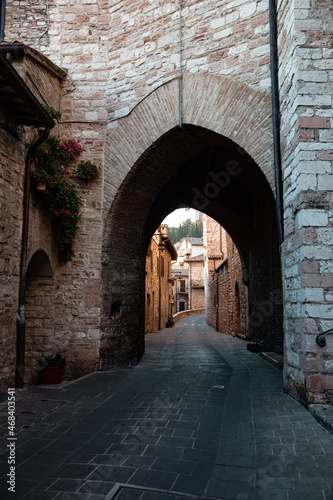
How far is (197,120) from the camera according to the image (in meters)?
6.20

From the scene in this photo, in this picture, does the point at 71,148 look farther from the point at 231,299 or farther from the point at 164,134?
the point at 231,299

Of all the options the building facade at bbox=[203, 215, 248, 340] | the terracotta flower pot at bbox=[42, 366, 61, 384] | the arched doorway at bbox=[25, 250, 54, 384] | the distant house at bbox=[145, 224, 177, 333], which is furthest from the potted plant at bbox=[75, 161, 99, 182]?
the distant house at bbox=[145, 224, 177, 333]

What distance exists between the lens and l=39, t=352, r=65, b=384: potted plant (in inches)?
244

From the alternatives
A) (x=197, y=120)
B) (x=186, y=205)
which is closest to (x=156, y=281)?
(x=186, y=205)

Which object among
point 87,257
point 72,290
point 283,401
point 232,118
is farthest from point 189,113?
point 283,401

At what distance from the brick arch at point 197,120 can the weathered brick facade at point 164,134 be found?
2cm

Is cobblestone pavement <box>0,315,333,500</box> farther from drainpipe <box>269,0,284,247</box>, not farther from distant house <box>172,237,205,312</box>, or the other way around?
distant house <box>172,237,205,312</box>

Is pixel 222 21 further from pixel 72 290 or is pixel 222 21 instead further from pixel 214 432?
pixel 214 432

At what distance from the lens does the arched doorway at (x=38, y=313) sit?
6.57 m

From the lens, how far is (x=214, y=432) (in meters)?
3.59

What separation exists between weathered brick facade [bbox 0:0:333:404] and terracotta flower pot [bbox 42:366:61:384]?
507 millimetres

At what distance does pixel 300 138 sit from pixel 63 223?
163 inches

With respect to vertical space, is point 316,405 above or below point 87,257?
below

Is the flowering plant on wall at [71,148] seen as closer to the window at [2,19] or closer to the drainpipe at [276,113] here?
the window at [2,19]
